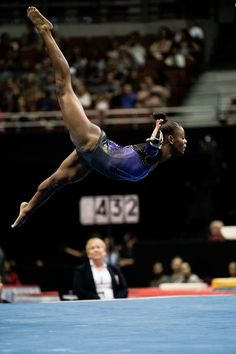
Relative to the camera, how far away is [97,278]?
8609 millimetres

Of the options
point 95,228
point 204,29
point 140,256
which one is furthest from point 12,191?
point 140,256

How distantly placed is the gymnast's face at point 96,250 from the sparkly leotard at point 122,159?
1.67 meters

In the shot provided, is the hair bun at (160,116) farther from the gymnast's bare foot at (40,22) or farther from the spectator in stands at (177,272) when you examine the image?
the spectator in stands at (177,272)

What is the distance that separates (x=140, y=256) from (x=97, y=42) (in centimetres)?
742

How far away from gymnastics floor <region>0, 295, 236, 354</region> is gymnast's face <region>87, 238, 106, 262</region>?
83 centimetres

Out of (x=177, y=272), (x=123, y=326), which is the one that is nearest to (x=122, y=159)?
(x=123, y=326)

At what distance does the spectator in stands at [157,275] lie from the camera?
12.4 metres

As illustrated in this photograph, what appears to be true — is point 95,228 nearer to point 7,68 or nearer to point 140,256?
point 7,68

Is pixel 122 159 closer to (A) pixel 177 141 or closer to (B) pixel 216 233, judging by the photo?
(A) pixel 177 141

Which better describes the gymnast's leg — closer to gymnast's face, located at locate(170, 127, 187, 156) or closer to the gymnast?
the gymnast

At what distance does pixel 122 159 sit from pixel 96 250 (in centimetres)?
180

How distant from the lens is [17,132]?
653 inches

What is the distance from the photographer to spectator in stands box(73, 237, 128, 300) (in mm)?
8594

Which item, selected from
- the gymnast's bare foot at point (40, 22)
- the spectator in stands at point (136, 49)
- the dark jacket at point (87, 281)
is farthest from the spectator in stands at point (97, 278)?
the spectator in stands at point (136, 49)
